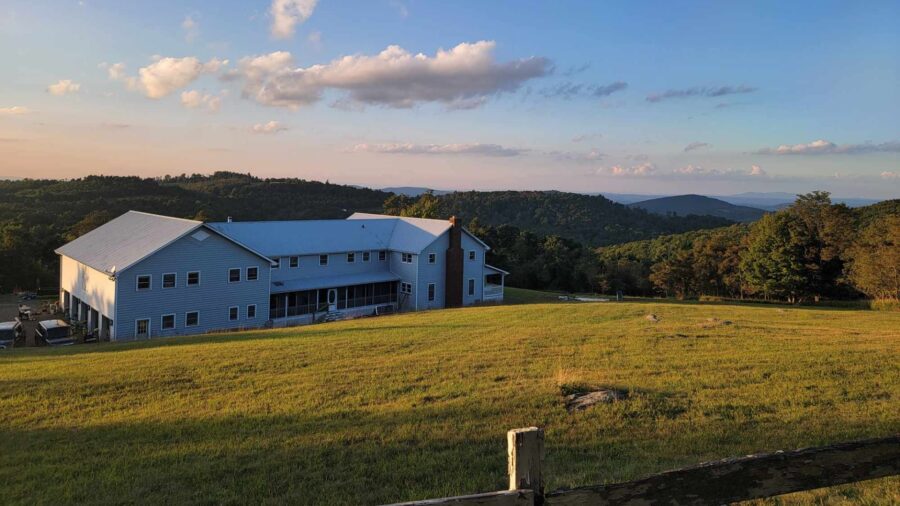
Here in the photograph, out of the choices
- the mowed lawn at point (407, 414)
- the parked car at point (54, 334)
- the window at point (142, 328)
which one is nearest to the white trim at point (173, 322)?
the window at point (142, 328)

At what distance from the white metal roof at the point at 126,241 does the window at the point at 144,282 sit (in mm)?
1020

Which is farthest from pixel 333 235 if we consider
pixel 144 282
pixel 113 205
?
pixel 113 205

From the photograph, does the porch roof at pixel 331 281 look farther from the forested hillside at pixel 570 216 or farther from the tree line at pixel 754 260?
the forested hillside at pixel 570 216

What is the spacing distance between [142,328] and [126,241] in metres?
6.57

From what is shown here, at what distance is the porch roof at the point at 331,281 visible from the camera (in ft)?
120

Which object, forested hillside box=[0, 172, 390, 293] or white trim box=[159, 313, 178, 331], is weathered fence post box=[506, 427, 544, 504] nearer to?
white trim box=[159, 313, 178, 331]

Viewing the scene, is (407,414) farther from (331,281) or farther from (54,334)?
(331,281)

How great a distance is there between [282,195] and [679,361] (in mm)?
100959

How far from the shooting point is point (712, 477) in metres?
3.22

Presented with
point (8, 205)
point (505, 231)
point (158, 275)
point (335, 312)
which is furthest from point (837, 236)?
point (8, 205)

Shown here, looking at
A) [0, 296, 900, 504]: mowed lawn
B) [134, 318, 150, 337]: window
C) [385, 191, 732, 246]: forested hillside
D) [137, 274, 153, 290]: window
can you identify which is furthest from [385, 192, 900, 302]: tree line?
[0, 296, 900, 504]: mowed lawn

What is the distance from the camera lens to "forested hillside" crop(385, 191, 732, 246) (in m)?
128

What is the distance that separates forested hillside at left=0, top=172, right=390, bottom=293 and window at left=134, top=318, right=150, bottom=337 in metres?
22.5

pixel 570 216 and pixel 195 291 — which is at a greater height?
pixel 570 216
